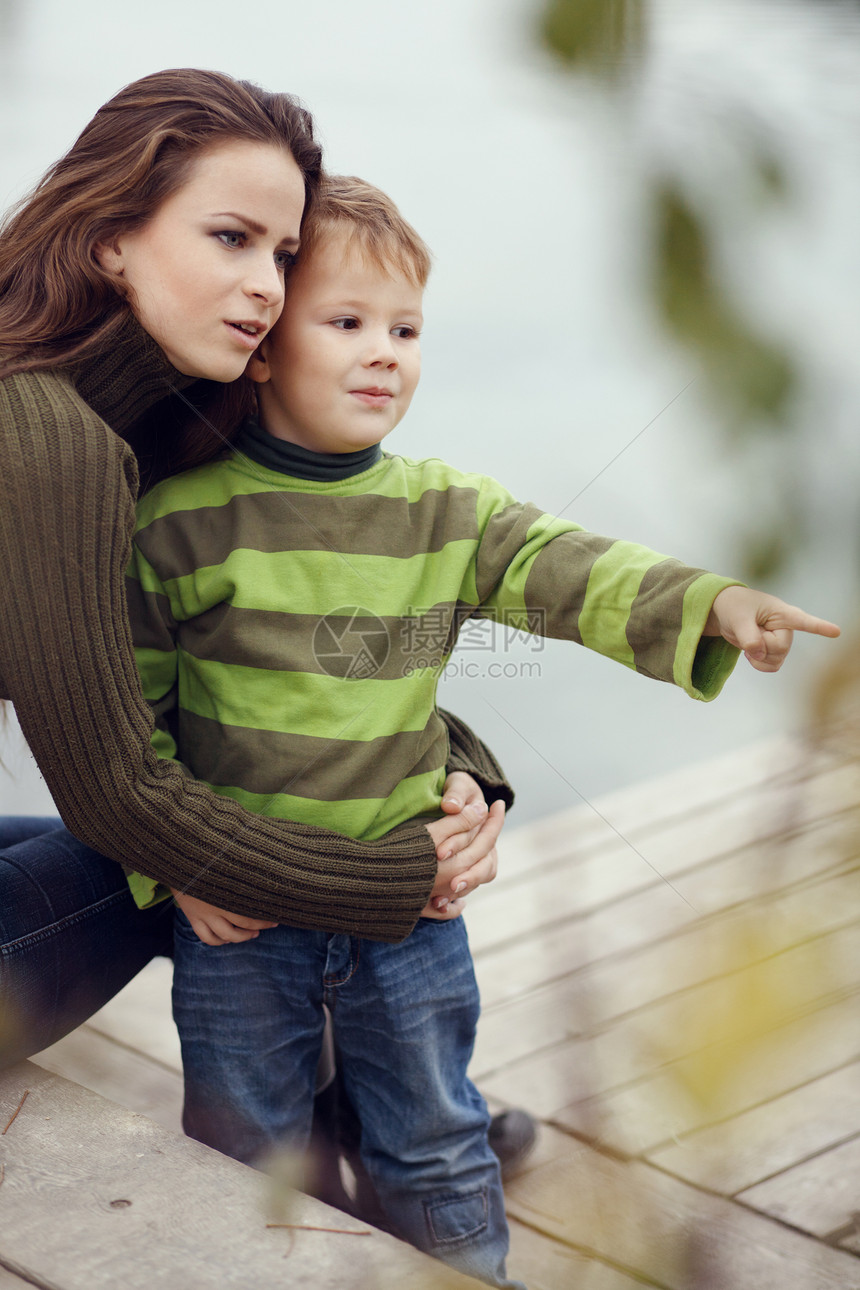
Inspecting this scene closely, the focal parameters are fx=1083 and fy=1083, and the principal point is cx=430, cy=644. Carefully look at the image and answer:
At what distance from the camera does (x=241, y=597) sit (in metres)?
1.00

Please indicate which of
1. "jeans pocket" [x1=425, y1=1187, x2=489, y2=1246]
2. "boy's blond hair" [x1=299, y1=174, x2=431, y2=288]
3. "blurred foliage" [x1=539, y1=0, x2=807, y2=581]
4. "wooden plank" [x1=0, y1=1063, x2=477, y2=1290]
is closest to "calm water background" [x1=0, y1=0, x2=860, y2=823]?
"blurred foliage" [x1=539, y1=0, x2=807, y2=581]

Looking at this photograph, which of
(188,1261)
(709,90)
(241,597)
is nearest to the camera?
(709,90)

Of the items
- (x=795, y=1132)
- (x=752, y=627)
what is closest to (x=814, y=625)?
(x=752, y=627)

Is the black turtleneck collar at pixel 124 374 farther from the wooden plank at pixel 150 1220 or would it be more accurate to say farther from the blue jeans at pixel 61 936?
the wooden plank at pixel 150 1220

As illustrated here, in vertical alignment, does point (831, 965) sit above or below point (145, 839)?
above

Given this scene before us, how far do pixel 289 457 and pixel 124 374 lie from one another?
0.19 metres

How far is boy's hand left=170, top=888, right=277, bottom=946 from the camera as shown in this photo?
99 cm

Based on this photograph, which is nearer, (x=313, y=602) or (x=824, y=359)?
(x=824, y=359)

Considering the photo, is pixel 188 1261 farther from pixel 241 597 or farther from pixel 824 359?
pixel 824 359

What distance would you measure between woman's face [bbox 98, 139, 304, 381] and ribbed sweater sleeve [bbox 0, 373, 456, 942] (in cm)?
10

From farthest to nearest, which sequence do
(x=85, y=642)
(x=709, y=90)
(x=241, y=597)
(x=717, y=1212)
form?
(x=717, y=1212) → (x=241, y=597) → (x=85, y=642) → (x=709, y=90)

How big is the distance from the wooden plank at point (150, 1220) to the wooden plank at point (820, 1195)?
70 centimetres

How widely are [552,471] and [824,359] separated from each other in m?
0.10

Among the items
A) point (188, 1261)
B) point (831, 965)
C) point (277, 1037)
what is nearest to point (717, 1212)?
point (277, 1037)
